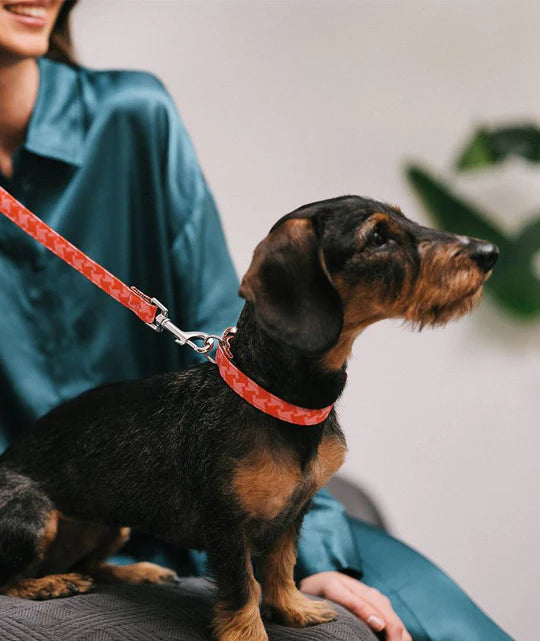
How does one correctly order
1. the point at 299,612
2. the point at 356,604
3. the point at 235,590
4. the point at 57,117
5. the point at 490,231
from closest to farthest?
the point at 235,590 → the point at 299,612 → the point at 356,604 → the point at 57,117 → the point at 490,231

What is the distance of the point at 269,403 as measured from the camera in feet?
3.33

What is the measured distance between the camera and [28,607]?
1111 mm

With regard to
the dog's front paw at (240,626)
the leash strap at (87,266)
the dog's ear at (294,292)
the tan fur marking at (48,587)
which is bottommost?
the tan fur marking at (48,587)

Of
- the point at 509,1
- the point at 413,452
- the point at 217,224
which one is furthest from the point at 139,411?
the point at 509,1

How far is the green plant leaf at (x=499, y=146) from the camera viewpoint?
7.09ft

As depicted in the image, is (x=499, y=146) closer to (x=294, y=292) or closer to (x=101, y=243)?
(x=101, y=243)

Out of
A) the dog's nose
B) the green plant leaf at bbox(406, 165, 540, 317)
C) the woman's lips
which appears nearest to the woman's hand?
the dog's nose

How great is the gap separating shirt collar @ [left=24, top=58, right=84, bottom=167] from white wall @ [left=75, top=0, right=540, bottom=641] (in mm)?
417

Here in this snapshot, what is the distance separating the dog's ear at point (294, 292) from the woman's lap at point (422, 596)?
63 cm

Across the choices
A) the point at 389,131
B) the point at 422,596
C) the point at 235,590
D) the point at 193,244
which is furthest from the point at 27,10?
the point at 422,596

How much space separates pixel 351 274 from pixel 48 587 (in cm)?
63

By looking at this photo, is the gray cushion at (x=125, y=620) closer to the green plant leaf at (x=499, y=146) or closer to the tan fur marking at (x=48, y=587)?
the tan fur marking at (x=48, y=587)

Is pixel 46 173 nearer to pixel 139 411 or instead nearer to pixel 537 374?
pixel 139 411

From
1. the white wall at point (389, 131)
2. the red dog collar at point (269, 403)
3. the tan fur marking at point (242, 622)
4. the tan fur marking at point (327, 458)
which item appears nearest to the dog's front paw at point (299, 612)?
the tan fur marking at point (242, 622)
